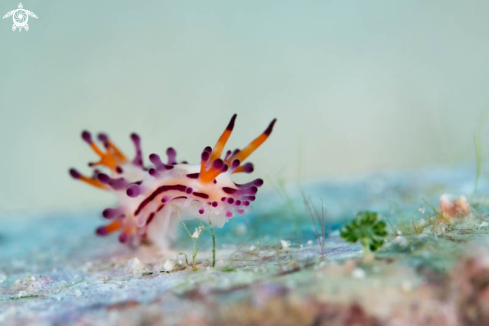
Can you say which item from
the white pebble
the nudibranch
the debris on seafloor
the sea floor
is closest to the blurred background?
the nudibranch

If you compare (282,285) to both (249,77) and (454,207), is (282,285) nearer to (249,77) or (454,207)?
(454,207)

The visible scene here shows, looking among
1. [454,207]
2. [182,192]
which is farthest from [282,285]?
[454,207]

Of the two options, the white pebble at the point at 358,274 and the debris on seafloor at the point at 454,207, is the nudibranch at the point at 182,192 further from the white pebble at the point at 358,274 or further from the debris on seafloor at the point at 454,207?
the debris on seafloor at the point at 454,207

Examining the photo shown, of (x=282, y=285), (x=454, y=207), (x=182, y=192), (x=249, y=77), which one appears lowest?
(x=282, y=285)

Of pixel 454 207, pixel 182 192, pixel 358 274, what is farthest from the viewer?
pixel 182 192

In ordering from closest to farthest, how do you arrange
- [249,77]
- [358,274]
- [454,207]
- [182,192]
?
[358,274] < [454,207] < [182,192] < [249,77]

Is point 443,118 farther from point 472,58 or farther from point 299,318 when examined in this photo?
point 299,318

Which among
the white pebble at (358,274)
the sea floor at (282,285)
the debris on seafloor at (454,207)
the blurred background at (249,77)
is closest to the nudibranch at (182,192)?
the sea floor at (282,285)

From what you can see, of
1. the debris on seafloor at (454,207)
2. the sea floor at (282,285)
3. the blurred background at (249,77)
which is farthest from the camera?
the blurred background at (249,77)
